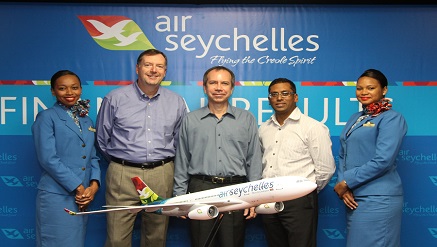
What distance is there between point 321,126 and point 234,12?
1.40 m

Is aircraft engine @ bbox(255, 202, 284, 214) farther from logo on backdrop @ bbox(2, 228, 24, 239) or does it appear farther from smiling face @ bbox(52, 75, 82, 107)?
logo on backdrop @ bbox(2, 228, 24, 239)

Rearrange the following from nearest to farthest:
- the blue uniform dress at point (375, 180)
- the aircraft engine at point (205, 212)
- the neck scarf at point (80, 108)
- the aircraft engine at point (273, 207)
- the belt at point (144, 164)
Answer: the aircraft engine at point (205, 212) < the aircraft engine at point (273, 207) < the blue uniform dress at point (375, 180) < the belt at point (144, 164) < the neck scarf at point (80, 108)

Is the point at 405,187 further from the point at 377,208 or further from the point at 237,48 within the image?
the point at 237,48

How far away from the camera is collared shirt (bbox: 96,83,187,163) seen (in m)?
4.59

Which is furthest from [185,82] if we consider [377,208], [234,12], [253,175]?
[377,208]

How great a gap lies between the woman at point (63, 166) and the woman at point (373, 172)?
6.83 feet

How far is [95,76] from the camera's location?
206 inches

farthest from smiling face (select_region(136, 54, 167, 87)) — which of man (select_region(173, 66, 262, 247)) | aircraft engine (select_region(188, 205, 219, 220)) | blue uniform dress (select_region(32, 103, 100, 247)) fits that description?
aircraft engine (select_region(188, 205, 219, 220))

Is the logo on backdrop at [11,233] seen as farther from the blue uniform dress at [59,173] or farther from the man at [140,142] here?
the man at [140,142]

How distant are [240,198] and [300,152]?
1.16 meters

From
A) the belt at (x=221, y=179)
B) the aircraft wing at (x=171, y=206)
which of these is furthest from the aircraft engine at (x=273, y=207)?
the belt at (x=221, y=179)

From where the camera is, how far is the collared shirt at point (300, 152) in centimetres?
455

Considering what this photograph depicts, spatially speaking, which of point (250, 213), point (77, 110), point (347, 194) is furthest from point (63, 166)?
point (347, 194)

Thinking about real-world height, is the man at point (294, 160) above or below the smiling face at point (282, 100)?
below
